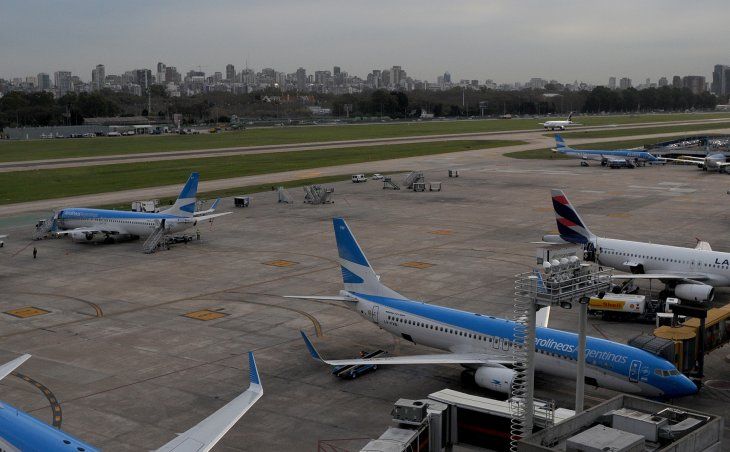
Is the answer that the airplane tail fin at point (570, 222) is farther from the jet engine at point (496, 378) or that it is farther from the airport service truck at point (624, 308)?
the jet engine at point (496, 378)

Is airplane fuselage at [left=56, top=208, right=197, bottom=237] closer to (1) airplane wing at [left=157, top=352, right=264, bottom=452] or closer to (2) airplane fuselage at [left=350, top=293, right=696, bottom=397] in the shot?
(2) airplane fuselage at [left=350, top=293, right=696, bottom=397]

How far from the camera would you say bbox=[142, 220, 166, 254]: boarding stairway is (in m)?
72.6

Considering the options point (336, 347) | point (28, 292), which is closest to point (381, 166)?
point (28, 292)

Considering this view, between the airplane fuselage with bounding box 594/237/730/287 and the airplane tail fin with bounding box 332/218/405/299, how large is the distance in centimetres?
2303

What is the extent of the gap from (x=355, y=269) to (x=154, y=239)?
1446 inches

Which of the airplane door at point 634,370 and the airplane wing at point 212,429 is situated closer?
the airplane wing at point 212,429

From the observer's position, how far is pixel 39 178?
130 meters

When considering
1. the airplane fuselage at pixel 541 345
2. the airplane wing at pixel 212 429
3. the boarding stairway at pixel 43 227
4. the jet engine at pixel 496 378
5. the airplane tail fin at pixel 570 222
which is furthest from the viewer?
the boarding stairway at pixel 43 227

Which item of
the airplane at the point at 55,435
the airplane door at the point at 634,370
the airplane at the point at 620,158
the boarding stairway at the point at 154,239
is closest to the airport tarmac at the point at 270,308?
the boarding stairway at the point at 154,239

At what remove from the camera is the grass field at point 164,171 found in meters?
117

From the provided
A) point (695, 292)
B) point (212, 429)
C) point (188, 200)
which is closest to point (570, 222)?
point (695, 292)

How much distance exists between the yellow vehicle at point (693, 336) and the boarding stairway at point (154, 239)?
4823 centimetres

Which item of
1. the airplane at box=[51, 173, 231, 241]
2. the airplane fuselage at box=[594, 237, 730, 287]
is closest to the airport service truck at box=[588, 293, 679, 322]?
the airplane fuselage at box=[594, 237, 730, 287]

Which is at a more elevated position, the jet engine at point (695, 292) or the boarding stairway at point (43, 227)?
the boarding stairway at point (43, 227)
